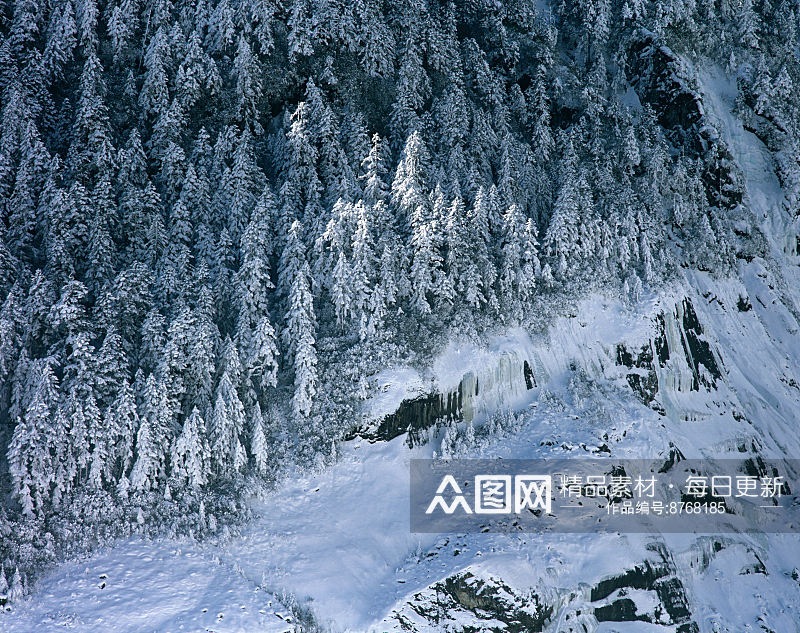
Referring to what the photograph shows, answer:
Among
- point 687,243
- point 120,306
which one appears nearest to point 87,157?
point 120,306

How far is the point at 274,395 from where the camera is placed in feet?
139

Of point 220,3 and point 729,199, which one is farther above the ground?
point 220,3

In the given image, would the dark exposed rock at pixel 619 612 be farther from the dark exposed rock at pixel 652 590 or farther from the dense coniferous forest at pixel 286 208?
the dense coniferous forest at pixel 286 208

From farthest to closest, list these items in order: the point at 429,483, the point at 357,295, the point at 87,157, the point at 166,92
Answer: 1. the point at 166,92
2. the point at 87,157
3. the point at 357,295
4. the point at 429,483

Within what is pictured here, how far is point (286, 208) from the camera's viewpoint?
150 feet

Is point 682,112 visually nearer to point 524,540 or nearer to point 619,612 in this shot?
point 524,540

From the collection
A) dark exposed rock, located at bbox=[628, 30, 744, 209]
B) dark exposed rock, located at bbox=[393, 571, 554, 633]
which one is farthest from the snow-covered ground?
dark exposed rock, located at bbox=[628, 30, 744, 209]

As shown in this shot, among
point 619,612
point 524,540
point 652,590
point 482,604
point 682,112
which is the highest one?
point 682,112

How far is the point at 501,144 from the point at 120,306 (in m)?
27.4

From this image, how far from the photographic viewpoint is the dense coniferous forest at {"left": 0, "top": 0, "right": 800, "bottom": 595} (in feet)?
125

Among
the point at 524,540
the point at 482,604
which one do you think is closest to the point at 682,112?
the point at 524,540

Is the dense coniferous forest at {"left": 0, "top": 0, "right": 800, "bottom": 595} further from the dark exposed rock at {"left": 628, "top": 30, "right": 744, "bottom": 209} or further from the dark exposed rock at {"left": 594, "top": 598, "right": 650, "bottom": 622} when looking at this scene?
the dark exposed rock at {"left": 594, "top": 598, "right": 650, "bottom": 622}

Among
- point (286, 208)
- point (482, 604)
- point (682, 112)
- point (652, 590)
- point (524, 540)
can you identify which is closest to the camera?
point (482, 604)

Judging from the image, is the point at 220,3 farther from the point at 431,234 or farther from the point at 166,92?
the point at 431,234
